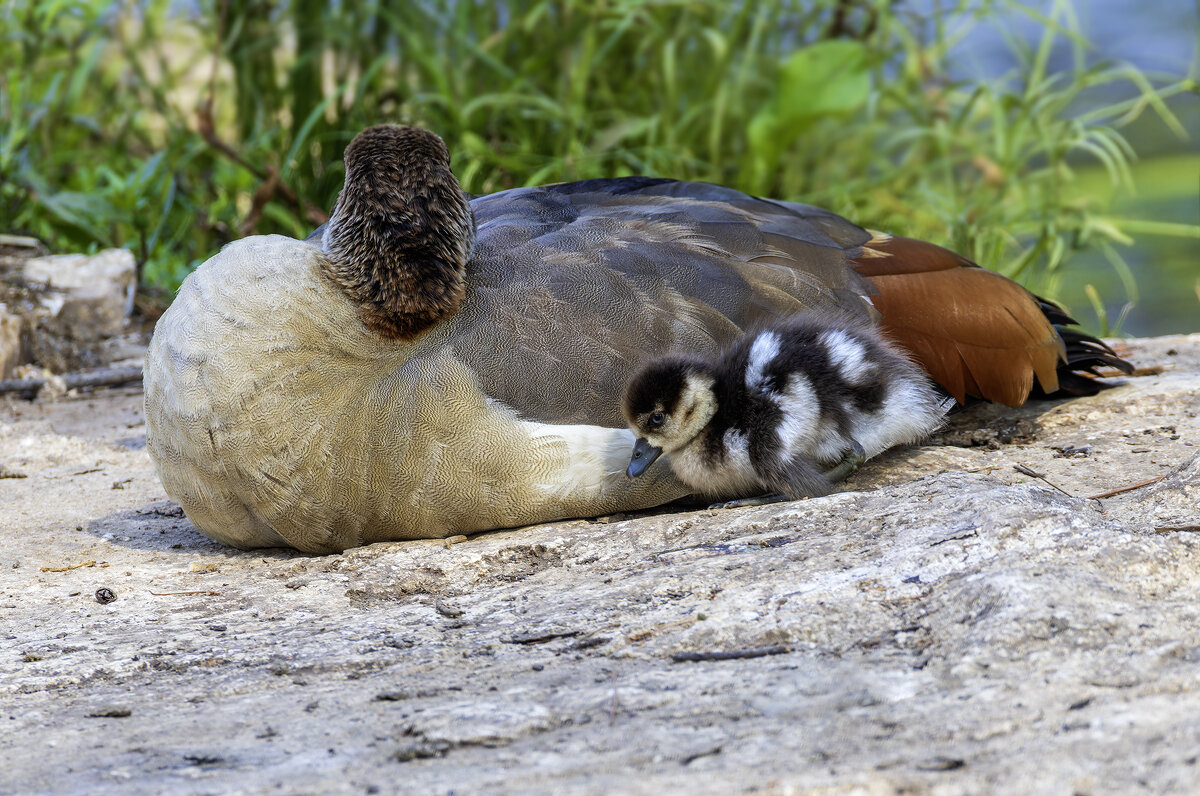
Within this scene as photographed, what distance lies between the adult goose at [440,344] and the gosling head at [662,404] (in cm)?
10

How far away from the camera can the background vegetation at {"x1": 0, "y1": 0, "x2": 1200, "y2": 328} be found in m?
6.99

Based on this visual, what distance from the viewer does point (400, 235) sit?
344 centimetres

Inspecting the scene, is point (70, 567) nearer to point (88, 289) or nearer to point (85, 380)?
point (85, 380)

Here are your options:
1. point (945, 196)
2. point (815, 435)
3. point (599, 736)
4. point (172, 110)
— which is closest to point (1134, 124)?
point (945, 196)

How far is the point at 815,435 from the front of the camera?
349 cm

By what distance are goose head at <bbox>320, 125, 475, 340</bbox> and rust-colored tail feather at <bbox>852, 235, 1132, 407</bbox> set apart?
1.35 m

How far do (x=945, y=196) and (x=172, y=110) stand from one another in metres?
5.22

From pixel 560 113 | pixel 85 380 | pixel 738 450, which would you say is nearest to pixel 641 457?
pixel 738 450

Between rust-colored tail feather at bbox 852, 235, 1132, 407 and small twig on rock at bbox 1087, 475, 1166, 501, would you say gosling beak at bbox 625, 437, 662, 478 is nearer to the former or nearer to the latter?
rust-colored tail feather at bbox 852, 235, 1132, 407

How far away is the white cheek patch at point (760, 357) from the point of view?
3.46 m

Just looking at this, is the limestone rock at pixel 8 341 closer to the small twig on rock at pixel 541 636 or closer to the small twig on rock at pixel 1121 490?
the small twig on rock at pixel 541 636

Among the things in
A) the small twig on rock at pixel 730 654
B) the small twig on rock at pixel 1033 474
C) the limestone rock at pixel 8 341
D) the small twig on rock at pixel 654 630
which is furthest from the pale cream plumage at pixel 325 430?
the limestone rock at pixel 8 341

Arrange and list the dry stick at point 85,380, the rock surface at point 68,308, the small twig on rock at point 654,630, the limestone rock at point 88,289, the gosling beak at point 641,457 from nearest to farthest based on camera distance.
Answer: the small twig on rock at point 654,630 < the gosling beak at point 641,457 < the dry stick at point 85,380 < the rock surface at point 68,308 < the limestone rock at point 88,289

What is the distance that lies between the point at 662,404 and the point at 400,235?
93 centimetres
